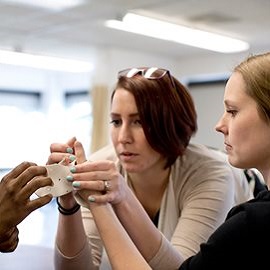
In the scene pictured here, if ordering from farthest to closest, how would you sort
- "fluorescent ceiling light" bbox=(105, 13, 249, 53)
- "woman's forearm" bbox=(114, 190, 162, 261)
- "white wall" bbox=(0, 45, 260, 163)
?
"white wall" bbox=(0, 45, 260, 163), "fluorescent ceiling light" bbox=(105, 13, 249, 53), "woman's forearm" bbox=(114, 190, 162, 261)

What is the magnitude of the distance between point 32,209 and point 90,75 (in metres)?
6.78

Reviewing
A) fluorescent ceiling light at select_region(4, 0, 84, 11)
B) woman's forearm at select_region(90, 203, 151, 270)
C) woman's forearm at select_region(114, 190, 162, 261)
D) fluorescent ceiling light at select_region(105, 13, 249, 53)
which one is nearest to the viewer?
woman's forearm at select_region(90, 203, 151, 270)

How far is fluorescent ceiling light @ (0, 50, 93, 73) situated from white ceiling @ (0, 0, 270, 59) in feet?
0.60

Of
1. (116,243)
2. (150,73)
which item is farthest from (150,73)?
(116,243)

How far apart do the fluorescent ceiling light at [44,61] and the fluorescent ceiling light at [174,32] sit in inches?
51.0

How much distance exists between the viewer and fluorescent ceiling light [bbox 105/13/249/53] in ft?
16.1

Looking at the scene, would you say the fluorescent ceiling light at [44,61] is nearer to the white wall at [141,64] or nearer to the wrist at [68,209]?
the white wall at [141,64]

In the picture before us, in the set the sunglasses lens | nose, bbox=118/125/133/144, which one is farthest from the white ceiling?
nose, bbox=118/125/133/144

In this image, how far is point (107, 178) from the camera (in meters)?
1.18

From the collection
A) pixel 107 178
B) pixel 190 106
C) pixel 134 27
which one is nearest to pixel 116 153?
pixel 190 106

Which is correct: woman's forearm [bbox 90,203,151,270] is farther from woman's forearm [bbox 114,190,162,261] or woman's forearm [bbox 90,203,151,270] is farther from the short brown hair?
the short brown hair

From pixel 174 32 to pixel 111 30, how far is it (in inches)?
37.0

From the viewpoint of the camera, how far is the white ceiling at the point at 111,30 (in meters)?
4.68

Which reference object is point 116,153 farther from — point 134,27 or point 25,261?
point 134,27
